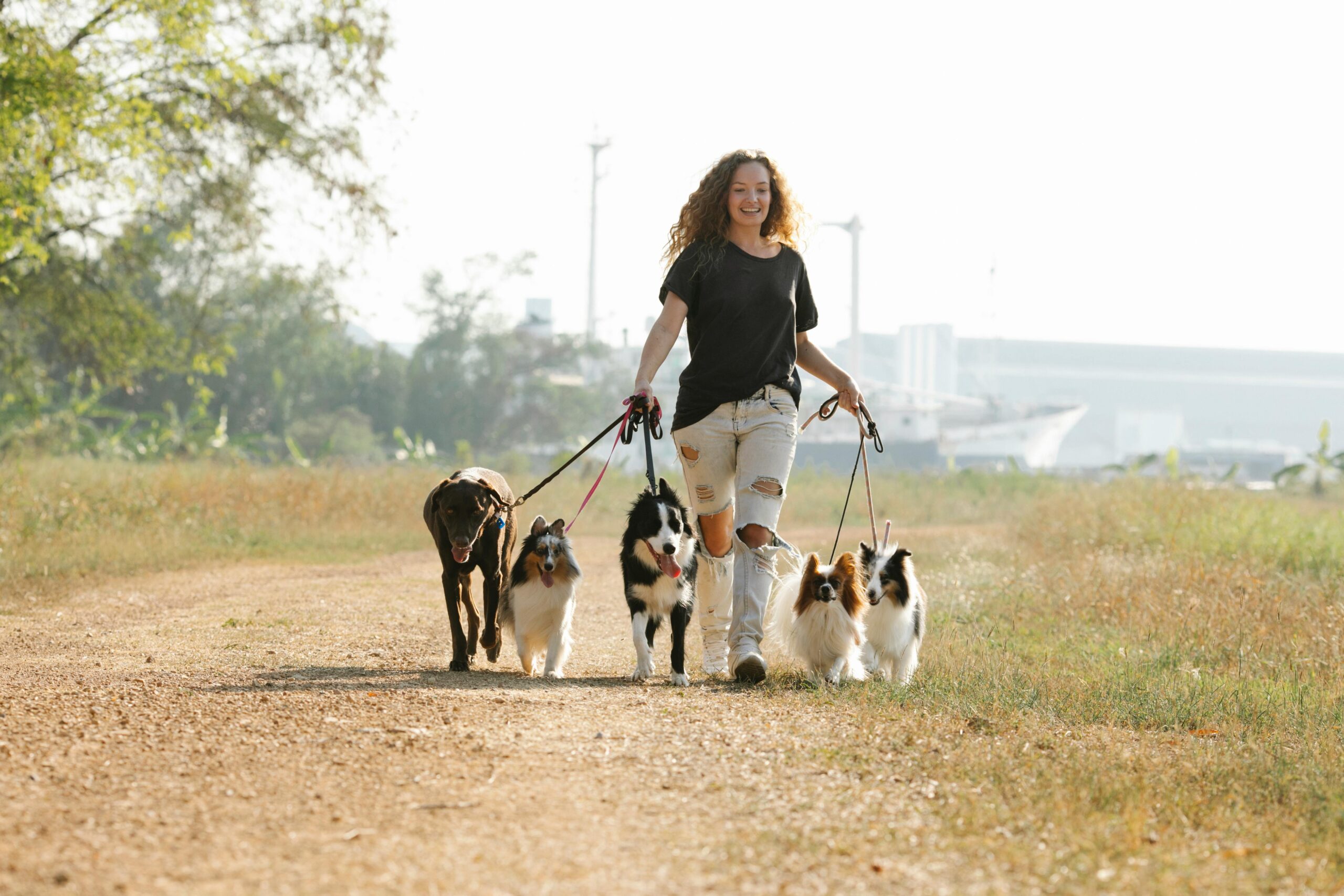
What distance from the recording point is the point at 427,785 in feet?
13.8

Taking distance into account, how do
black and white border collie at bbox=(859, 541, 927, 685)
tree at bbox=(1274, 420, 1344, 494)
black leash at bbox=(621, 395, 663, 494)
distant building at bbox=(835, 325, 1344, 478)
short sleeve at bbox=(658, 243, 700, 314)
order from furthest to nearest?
distant building at bbox=(835, 325, 1344, 478) → tree at bbox=(1274, 420, 1344, 494) → black and white border collie at bbox=(859, 541, 927, 685) → short sleeve at bbox=(658, 243, 700, 314) → black leash at bbox=(621, 395, 663, 494)

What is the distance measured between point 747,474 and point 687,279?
102cm

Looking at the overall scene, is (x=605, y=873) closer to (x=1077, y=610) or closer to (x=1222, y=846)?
(x=1222, y=846)

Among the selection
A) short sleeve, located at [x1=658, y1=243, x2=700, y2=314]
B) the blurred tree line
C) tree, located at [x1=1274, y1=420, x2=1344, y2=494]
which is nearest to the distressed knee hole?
short sleeve, located at [x1=658, y1=243, x2=700, y2=314]

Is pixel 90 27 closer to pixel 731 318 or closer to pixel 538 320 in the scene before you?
pixel 731 318

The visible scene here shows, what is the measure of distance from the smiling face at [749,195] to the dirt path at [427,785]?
2.32 metres

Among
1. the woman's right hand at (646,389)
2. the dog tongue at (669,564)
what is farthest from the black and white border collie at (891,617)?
the woman's right hand at (646,389)

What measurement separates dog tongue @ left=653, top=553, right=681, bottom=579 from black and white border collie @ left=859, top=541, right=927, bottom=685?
1.15 meters

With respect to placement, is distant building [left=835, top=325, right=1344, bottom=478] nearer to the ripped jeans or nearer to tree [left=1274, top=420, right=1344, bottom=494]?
tree [left=1274, top=420, right=1344, bottom=494]

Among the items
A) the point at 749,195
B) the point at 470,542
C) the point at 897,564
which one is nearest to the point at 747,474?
the point at 897,564

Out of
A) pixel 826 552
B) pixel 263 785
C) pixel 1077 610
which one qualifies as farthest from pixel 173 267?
pixel 263 785

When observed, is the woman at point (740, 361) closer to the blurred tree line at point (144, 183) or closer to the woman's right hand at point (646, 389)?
the woman's right hand at point (646, 389)

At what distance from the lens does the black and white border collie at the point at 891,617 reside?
7.11m

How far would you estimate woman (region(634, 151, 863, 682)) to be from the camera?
6570 millimetres
